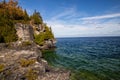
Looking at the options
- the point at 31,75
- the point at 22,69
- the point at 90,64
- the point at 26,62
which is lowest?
the point at 90,64

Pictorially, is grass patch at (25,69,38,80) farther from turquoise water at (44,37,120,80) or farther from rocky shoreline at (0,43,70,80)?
turquoise water at (44,37,120,80)

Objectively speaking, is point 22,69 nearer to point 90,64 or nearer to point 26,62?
point 26,62

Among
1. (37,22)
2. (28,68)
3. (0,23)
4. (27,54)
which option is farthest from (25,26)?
(28,68)

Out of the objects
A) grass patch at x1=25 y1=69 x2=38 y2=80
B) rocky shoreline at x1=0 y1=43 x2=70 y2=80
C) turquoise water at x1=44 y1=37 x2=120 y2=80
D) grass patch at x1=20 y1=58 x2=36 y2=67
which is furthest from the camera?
turquoise water at x1=44 y1=37 x2=120 y2=80

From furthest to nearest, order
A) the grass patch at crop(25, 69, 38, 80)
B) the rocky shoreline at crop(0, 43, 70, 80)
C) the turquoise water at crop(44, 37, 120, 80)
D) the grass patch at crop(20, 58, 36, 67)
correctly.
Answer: the turquoise water at crop(44, 37, 120, 80), the grass patch at crop(20, 58, 36, 67), the grass patch at crop(25, 69, 38, 80), the rocky shoreline at crop(0, 43, 70, 80)

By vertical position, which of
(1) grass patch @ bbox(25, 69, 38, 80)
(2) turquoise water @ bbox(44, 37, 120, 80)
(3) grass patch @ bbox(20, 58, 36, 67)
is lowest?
(2) turquoise water @ bbox(44, 37, 120, 80)

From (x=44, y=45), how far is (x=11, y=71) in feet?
187

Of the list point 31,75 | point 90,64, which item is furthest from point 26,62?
point 90,64

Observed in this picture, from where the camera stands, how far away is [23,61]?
1012 inches

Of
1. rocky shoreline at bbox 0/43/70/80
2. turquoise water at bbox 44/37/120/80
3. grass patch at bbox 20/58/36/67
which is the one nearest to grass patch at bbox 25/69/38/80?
rocky shoreline at bbox 0/43/70/80

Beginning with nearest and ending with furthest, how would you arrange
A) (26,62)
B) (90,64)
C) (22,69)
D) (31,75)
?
(31,75), (22,69), (26,62), (90,64)

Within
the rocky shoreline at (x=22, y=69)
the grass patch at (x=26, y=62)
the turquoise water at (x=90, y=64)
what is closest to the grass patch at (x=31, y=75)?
the rocky shoreline at (x=22, y=69)

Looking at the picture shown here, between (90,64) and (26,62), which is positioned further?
(90,64)

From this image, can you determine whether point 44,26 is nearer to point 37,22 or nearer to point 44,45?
point 37,22
